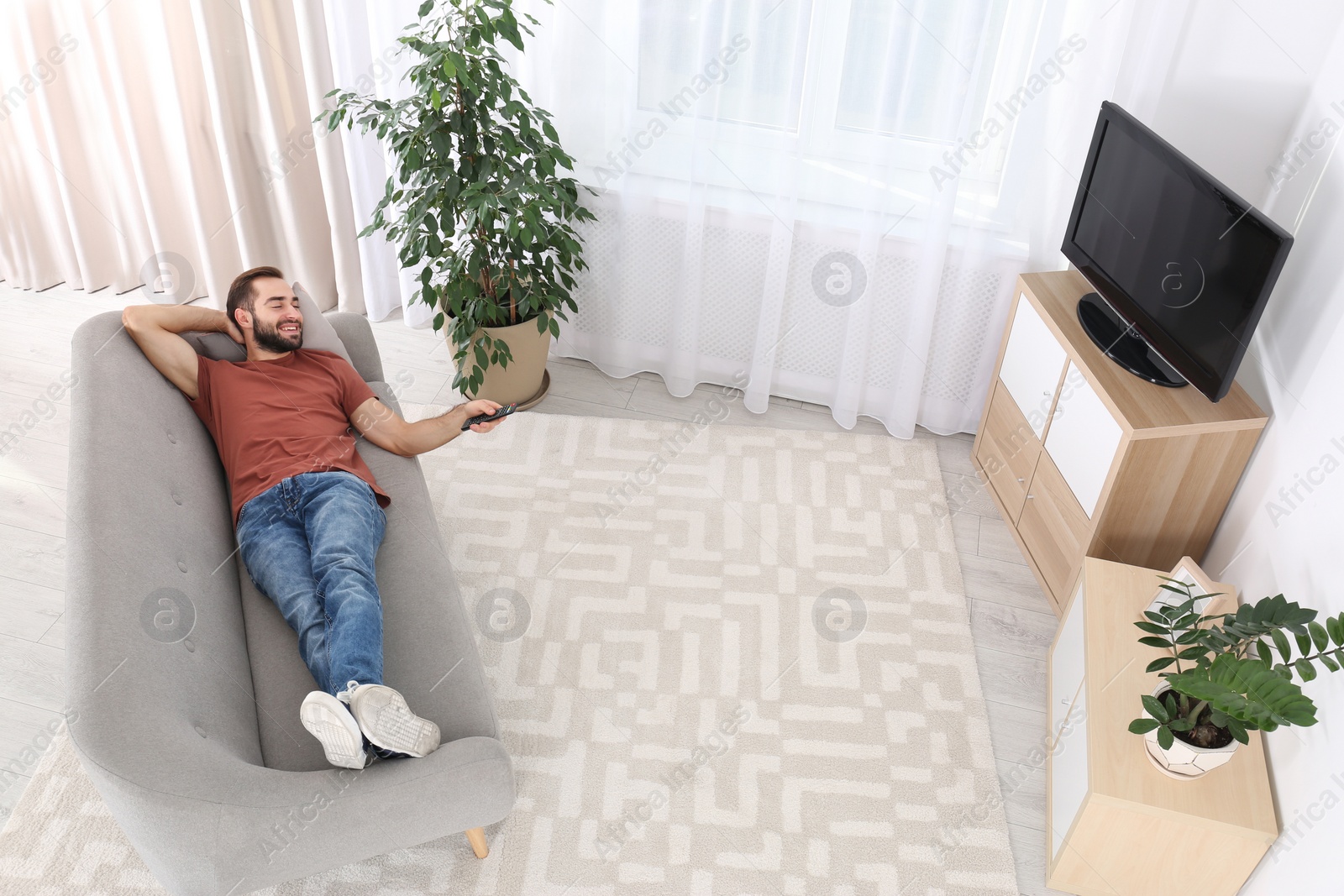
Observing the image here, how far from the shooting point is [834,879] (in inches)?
77.9

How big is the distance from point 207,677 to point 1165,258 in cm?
236

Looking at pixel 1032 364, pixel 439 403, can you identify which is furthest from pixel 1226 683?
pixel 439 403

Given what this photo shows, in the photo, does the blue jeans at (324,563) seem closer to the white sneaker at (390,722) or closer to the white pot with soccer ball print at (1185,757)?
the white sneaker at (390,722)

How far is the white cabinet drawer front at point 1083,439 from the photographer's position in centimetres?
229

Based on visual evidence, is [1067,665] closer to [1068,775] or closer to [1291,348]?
[1068,775]

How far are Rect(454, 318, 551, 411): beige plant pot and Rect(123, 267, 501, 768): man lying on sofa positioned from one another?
0.63 m

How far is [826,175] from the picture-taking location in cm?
296

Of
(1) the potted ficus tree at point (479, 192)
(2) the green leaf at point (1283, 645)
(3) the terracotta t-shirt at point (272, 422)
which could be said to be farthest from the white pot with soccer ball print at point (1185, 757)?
(1) the potted ficus tree at point (479, 192)

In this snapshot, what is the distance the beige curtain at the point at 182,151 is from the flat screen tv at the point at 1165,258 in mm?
2251

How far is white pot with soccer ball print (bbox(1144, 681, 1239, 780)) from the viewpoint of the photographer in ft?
5.65

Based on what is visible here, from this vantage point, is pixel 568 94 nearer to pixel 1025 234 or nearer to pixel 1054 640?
pixel 1025 234

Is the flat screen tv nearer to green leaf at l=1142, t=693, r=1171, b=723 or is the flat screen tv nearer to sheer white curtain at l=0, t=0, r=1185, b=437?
sheer white curtain at l=0, t=0, r=1185, b=437

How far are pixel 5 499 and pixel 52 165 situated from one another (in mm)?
1561

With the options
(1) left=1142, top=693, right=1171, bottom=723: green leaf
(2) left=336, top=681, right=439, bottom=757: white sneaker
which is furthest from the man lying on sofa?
(1) left=1142, top=693, right=1171, bottom=723: green leaf
